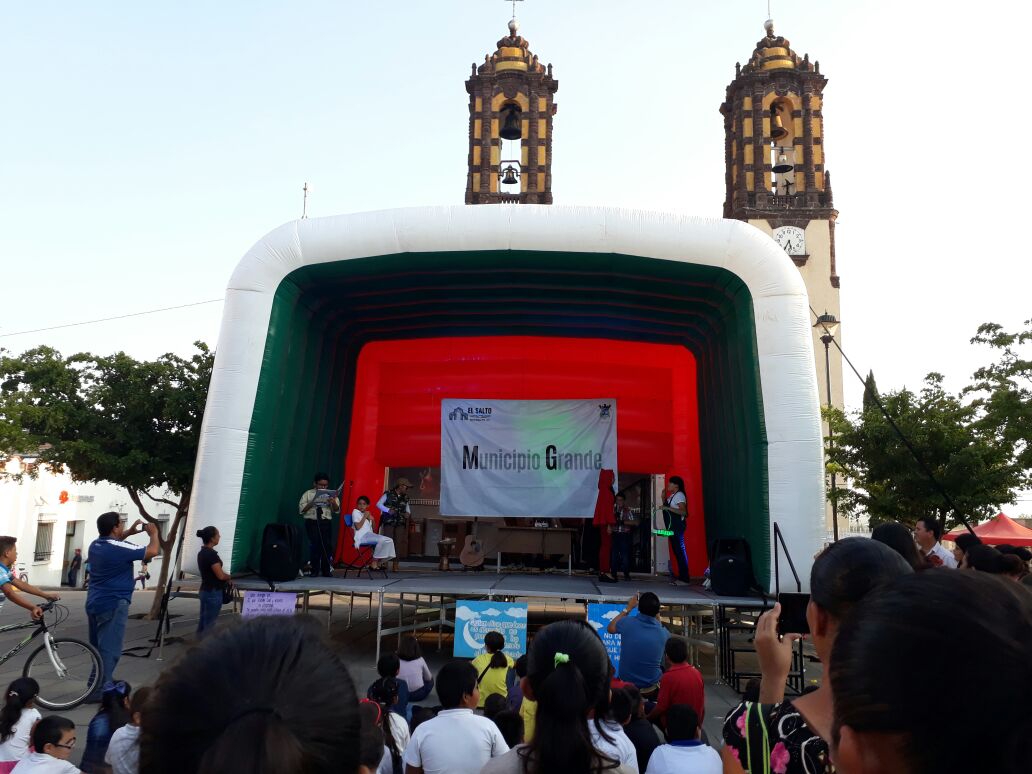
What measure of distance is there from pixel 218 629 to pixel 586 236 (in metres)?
8.85

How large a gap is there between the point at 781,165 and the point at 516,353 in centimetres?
2152

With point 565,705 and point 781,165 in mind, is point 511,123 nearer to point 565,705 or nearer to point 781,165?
point 781,165

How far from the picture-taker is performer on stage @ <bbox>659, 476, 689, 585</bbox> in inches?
410

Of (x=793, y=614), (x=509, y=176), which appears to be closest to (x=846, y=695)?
(x=793, y=614)

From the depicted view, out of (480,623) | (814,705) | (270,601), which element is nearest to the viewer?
(814,705)

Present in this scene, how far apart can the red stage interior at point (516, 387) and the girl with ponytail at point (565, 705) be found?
10256 mm

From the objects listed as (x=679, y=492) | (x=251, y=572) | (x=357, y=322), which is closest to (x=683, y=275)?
(x=679, y=492)

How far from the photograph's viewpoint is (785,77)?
31297 mm

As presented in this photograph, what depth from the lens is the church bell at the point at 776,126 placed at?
103ft

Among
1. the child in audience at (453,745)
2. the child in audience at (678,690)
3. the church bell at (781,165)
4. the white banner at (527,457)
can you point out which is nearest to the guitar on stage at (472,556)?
the white banner at (527,457)

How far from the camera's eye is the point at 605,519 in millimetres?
11352

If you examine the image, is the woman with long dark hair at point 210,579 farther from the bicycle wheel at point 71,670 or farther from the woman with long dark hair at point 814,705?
the woman with long dark hair at point 814,705

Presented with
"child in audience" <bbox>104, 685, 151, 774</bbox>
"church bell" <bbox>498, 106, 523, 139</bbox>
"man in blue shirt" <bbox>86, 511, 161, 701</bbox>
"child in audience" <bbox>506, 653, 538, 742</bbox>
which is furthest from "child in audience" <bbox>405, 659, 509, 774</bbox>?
"church bell" <bbox>498, 106, 523, 139</bbox>

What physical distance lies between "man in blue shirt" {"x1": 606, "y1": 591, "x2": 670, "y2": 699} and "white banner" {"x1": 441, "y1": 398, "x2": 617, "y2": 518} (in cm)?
649
